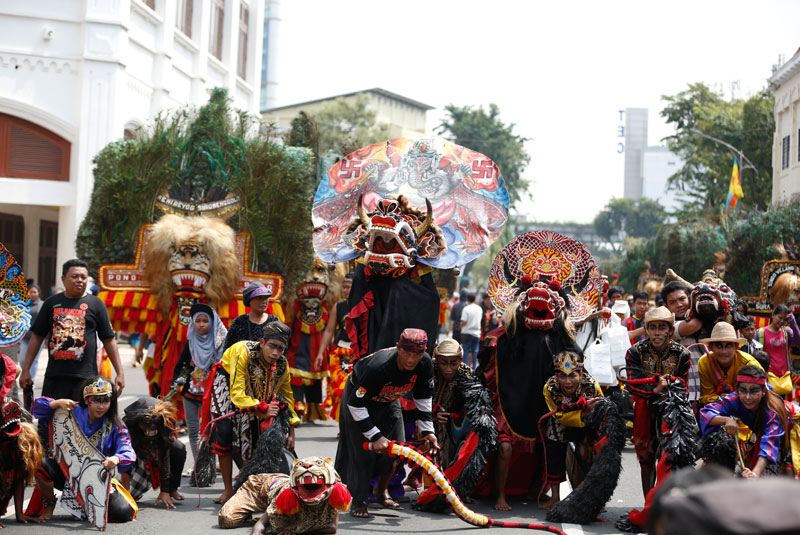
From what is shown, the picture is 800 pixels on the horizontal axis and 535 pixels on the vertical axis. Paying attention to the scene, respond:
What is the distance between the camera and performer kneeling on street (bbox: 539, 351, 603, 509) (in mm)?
7434

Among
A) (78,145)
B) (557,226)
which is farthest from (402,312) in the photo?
(557,226)

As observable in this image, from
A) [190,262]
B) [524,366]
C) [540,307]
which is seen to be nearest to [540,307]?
[540,307]

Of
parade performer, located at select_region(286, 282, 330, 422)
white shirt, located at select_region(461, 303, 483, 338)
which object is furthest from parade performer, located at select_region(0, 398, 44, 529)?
white shirt, located at select_region(461, 303, 483, 338)

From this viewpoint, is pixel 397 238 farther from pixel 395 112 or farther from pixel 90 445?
pixel 395 112

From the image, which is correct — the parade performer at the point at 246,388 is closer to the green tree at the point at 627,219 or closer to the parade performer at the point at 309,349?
the parade performer at the point at 309,349

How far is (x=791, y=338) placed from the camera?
977 centimetres

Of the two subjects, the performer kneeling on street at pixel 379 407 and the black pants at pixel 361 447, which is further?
the black pants at pixel 361 447

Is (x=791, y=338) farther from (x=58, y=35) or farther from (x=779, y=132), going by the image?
(x=779, y=132)

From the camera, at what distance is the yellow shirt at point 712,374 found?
7211 mm

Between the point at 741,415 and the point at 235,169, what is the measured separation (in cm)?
719

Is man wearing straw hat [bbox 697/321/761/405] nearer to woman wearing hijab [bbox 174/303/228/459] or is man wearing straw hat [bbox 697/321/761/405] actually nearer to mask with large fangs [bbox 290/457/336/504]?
mask with large fangs [bbox 290/457/336/504]

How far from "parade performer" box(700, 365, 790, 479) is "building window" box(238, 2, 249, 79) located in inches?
1299

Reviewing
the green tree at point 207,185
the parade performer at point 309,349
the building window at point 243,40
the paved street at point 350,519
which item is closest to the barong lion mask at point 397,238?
the paved street at point 350,519

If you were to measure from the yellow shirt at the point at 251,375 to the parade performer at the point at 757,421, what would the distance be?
318 centimetres
